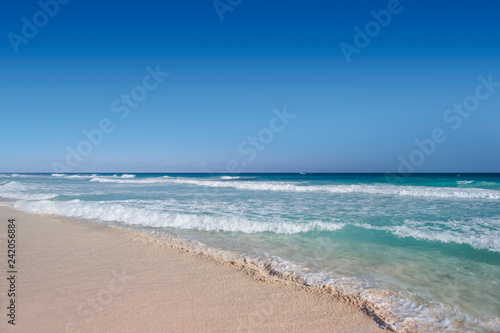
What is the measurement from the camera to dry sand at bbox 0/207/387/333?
10.9 ft

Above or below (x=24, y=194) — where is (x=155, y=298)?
below

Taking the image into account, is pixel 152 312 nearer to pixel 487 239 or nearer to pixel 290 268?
pixel 290 268

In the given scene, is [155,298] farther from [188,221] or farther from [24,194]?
[24,194]

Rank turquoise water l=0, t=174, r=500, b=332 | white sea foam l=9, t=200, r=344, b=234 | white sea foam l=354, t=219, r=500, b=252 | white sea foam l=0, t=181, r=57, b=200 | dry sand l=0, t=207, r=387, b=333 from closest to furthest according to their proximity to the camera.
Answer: dry sand l=0, t=207, r=387, b=333 → turquoise water l=0, t=174, r=500, b=332 → white sea foam l=354, t=219, r=500, b=252 → white sea foam l=9, t=200, r=344, b=234 → white sea foam l=0, t=181, r=57, b=200

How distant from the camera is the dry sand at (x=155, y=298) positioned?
3316 mm

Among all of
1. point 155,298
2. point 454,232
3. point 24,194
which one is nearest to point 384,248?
point 454,232

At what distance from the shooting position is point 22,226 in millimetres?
9281

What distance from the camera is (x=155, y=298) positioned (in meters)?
3.95

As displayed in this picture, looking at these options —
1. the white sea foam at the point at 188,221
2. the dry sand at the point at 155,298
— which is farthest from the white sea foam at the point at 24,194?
the dry sand at the point at 155,298

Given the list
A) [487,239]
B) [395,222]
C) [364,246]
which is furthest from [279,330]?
[395,222]

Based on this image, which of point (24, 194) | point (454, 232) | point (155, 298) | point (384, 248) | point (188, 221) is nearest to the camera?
point (155, 298)

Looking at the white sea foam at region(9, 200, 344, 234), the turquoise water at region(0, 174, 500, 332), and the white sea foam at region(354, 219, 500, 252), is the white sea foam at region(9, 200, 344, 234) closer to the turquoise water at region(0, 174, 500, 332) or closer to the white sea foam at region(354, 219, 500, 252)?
the turquoise water at region(0, 174, 500, 332)

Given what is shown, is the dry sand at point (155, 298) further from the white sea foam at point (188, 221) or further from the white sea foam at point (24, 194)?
the white sea foam at point (24, 194)

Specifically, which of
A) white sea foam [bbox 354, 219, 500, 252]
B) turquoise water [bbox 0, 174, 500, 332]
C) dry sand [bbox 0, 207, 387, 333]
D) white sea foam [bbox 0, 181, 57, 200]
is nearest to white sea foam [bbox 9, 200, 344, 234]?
turquoise water [bbox 0, 174, 500, 332]
